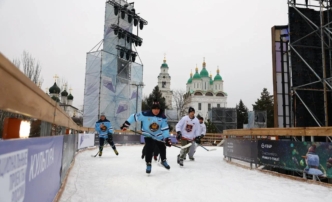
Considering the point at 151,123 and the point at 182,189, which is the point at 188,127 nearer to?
the point at 151,123

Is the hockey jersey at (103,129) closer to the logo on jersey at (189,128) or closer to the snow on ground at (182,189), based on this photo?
the logo on jersey at (189,128)

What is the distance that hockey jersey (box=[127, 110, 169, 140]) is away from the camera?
7.17 meters

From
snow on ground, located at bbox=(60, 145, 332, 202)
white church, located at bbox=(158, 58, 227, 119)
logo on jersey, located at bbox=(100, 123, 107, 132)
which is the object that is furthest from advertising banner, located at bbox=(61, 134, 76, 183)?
white church, located at bbox=(158, 58, 227, 119)

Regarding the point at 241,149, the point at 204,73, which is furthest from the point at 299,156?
the point at 204,73

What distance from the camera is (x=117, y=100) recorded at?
30875 mm

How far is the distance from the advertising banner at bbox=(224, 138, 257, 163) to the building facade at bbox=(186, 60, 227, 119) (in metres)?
74.3

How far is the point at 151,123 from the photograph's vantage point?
7.23 meters

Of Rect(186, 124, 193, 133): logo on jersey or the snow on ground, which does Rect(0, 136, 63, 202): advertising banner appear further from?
Rect(186, 124, 193, 133): logo on jersey

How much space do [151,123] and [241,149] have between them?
3.75 meters

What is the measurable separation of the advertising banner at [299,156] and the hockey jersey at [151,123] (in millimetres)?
2861

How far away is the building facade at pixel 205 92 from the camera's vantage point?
8800 centimetres

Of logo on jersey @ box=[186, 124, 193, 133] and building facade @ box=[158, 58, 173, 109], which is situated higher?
building facade @ box=[158, 58, 173, 109]

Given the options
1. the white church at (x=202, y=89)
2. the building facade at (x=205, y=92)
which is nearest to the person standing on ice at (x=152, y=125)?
the building facade at (x=205, y=92)

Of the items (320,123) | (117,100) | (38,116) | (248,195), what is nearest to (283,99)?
(320,123)
